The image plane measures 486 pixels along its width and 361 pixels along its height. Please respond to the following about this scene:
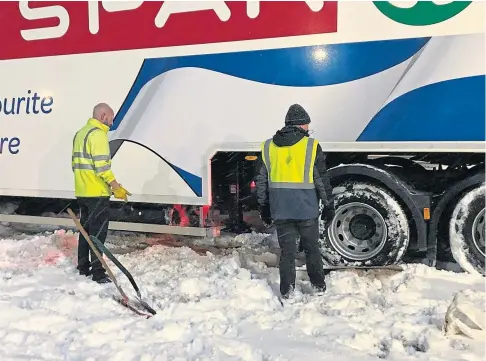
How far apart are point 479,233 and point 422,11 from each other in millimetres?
2181

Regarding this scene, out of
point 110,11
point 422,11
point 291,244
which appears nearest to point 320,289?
point 291,244

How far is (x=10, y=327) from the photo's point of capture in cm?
441

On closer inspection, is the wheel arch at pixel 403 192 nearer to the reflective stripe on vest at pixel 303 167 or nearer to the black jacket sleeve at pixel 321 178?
the black jacket sleeve at pixel 321 178

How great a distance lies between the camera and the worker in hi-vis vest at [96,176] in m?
5.42

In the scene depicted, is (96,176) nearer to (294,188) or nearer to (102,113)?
(102,113)

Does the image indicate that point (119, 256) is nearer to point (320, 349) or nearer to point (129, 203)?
point (129, 203)

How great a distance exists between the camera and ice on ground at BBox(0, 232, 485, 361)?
3881 millimetres

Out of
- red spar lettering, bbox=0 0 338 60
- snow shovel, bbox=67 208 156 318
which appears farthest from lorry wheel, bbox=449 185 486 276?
snow shovel, bbox=67 208 156 318

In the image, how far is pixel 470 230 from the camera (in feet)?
17.7

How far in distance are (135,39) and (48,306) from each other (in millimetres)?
3013

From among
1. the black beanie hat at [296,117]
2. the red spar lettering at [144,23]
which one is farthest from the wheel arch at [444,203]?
the red spar lettering at [144,23]

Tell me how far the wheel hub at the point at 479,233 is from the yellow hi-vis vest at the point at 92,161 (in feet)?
11.6

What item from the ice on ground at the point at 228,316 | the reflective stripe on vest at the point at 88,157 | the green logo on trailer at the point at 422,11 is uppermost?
the green logo on trailer at the point at 422,11

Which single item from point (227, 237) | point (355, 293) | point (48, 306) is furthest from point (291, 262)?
point (227, 237)
